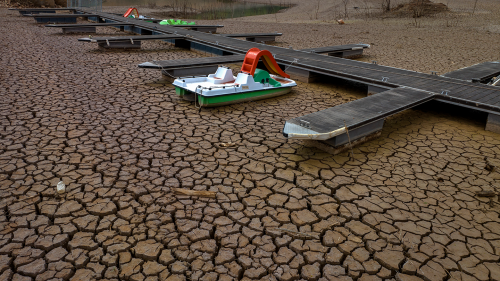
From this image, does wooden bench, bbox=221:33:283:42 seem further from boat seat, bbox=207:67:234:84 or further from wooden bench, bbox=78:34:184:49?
boat seat, bbox=207:67:234:84

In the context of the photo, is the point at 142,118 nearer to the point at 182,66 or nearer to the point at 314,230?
the point at 182,66

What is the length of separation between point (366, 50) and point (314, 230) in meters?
9.15

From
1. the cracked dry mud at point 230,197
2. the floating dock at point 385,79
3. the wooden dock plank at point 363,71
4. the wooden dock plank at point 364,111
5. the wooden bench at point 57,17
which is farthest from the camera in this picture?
the wooden bench at point 57,17

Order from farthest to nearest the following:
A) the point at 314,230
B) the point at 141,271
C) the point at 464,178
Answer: the point at 464,178, the point at 314,230, the point at 141,271

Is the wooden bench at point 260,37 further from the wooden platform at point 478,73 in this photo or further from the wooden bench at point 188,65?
the wooden platform at point 478,73

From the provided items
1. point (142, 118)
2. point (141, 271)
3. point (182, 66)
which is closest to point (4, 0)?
point (182, 66)

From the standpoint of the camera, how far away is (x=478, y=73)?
6.77 metres

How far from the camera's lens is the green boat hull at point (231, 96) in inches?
210

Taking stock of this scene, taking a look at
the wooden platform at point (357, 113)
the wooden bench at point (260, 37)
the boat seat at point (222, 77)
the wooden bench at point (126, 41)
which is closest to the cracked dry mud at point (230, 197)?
the wooden platform at point (357, 113)

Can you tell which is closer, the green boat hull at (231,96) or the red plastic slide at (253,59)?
the green boat hull at (231,96)

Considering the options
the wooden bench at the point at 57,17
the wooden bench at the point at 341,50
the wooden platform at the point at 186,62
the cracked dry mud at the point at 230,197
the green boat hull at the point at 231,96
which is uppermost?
the wooden bench at the point at 57,17

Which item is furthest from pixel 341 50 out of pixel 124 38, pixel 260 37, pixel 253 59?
pixel 124 38

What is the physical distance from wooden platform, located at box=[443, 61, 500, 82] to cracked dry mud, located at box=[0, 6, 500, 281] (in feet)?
4.52

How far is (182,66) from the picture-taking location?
660 centimetres
